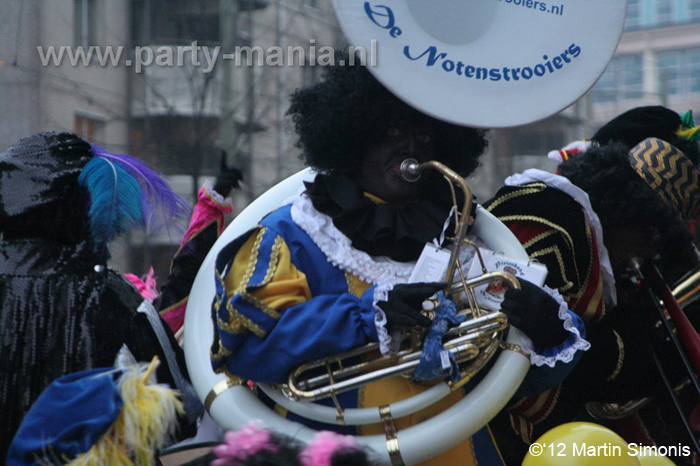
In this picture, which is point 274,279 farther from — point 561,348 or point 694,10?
point 694,10

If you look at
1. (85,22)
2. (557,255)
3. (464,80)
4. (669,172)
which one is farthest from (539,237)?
(85,22)

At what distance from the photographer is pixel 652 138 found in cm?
368

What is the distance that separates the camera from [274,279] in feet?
8.05

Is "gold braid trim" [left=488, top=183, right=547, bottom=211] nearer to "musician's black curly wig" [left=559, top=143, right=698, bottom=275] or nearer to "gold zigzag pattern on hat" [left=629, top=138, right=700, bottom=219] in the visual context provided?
"musician's black curly wig" [left=559, top=143, right=698, bottom=275]

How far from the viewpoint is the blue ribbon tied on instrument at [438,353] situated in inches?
92.9

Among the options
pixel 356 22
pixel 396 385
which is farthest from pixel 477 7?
pixel 396 385

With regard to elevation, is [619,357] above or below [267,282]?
below

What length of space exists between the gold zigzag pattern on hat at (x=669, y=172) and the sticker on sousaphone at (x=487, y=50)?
92 cm

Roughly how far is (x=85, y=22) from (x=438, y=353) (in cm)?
1071

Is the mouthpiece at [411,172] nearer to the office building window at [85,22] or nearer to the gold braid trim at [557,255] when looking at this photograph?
the gold braid trim at [557,255]

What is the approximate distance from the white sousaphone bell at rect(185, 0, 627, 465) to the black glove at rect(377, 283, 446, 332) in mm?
223

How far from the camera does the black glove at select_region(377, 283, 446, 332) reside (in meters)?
2.33

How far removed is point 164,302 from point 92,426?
1701 mm

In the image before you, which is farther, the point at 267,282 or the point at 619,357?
the point at 619,357
